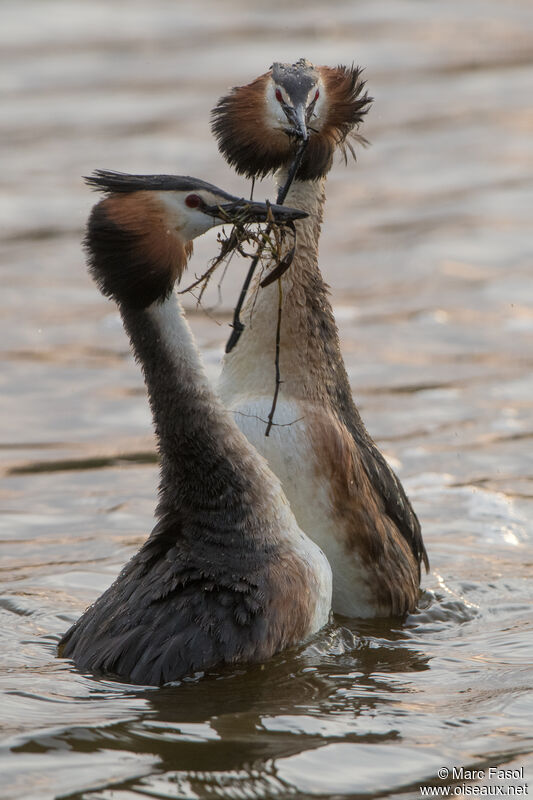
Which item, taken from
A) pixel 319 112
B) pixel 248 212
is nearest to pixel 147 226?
pixel 248 212

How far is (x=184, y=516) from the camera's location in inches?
254

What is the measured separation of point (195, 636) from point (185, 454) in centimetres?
80

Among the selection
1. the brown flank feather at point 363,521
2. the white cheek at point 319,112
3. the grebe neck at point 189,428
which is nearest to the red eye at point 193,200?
the grebe neck at point 189,428

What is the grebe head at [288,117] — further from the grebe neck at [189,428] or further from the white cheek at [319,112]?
the grebe neck at [189,428]

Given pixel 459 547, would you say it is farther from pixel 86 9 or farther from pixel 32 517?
pixel 86 9

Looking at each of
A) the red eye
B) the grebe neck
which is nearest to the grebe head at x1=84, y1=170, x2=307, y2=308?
the red eye

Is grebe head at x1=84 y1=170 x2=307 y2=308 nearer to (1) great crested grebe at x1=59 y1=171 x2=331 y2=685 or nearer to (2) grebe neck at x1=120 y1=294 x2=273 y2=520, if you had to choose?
(1) great crested grebe at x1=59 y1=171 x2=331 y2=685

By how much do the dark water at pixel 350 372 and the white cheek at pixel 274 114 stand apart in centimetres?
238

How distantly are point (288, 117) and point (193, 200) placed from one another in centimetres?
149

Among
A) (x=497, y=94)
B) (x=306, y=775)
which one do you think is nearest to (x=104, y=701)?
(x=306, y=775)

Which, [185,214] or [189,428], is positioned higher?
[185,214]

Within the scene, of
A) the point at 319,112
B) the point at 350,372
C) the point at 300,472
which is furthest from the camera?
the point at 350,372

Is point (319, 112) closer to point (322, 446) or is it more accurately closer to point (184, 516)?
point (322, 446)

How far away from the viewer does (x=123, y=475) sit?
9312mm
